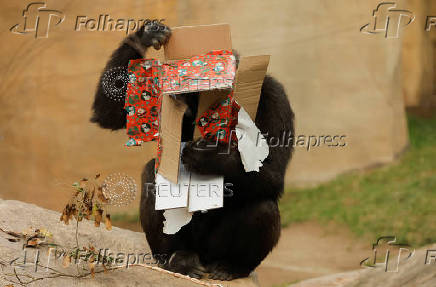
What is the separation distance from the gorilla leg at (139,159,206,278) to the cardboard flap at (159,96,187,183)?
0.79m

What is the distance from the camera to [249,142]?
500 centimetres

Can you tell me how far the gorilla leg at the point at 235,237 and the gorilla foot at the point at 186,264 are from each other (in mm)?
107

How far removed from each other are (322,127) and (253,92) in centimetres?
850

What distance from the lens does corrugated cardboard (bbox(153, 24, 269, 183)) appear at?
190 inches

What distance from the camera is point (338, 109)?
527 inches

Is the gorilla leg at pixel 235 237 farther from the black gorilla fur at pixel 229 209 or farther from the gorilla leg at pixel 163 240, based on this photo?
the gorilla leg at pixel 163 240

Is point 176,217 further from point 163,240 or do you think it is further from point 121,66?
point 121,66

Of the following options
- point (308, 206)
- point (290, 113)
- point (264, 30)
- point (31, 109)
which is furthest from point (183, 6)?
point (290, 113)

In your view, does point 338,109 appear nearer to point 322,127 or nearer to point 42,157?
point 322,127

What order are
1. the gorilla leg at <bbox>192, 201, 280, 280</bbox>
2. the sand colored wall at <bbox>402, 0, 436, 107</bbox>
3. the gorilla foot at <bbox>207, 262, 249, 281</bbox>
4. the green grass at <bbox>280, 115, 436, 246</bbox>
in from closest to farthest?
1. the gorilla leg at <bbox>192, 201, 280, 280</bbox>
2. the gorilla foot at <bbox>207, 262, 249, 281</bbox>
3. the green grass at <bbox>280, 115, 436, 246</bbox>
4. the sand colored wall at <bbox>402, 0, 436, 107</bbox>

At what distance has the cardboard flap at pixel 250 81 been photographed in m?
4.87

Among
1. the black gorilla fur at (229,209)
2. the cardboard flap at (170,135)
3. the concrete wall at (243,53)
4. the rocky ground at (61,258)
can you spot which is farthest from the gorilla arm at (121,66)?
the concrete wall at (243,53)

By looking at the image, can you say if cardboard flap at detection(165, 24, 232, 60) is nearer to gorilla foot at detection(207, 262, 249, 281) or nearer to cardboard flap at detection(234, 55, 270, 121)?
cardboard flap at detection(234, 55, 270, 121)

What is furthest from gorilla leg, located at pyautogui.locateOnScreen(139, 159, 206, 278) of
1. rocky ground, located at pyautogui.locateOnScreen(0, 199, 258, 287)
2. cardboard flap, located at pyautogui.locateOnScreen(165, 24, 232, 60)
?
cardboard flap, located at pyautogui.locateOnScreen(165, 24, 232, 60)
